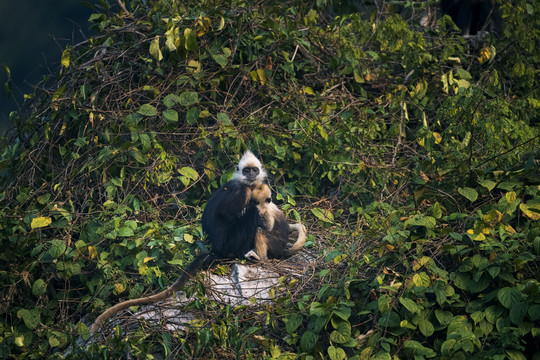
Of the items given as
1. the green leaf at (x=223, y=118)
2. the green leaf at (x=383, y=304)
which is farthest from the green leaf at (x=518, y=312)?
the green leaf at (x=223, y=118)

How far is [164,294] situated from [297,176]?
5.51 ft

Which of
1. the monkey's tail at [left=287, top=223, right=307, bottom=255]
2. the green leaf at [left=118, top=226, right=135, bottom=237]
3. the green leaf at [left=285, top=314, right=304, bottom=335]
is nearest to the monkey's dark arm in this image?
the monkey's tail at [left=287, top=223, right=307, bottom=255]

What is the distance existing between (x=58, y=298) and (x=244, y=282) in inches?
51.6

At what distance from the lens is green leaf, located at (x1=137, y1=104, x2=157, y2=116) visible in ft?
14.1

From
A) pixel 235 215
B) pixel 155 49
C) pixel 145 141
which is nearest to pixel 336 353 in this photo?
pixel 235 215

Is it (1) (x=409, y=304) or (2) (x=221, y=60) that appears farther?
(2) (x=221, y=60)

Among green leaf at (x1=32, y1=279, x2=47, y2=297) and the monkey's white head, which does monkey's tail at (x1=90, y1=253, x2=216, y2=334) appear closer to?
green leaf at (x1=32, y1=279, x2=47, y2=297)

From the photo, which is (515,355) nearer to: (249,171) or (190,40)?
(249,171)

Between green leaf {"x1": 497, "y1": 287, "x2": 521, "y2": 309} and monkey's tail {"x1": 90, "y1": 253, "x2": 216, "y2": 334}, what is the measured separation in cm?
188

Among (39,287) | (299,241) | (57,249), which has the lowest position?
(299,241)

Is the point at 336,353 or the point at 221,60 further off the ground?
the point at 221,60

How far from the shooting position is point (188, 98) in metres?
4.46

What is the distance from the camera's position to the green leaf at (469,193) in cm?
316

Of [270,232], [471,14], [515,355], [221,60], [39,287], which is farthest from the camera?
[471,14]
